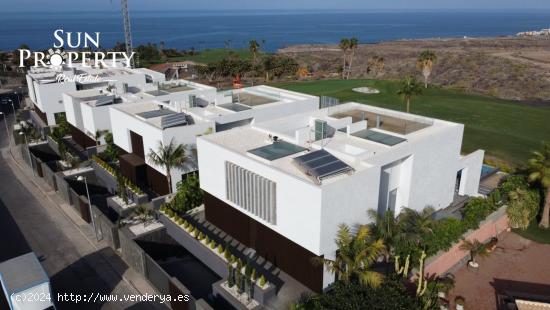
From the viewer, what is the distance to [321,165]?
19.0 metres

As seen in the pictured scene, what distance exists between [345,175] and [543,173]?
15.0 meters

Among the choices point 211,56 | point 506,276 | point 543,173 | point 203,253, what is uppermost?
point 543,173

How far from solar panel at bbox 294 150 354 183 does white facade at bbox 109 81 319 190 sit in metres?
11.5

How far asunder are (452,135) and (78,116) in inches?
1323

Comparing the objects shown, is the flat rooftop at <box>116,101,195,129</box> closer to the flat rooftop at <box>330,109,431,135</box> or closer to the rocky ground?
the flat rooftop at <box>330,109,431,135</box>

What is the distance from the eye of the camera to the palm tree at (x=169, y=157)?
88.9ft

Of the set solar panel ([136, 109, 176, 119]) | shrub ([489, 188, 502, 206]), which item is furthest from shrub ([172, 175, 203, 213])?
shrub ([489, 188, 502, 206])

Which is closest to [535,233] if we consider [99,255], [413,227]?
[413,227]

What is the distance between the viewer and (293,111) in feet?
119

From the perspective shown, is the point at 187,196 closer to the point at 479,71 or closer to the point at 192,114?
the point at 192,114

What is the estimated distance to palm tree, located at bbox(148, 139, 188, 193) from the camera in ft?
88.9

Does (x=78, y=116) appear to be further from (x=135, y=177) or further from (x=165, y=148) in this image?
(x=165, y=148)

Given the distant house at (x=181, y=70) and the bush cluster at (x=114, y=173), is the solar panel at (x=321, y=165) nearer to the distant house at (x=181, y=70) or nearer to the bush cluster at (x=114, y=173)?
the bush cluster at (x=114, y=173)

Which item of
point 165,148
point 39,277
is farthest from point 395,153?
point 39,277
